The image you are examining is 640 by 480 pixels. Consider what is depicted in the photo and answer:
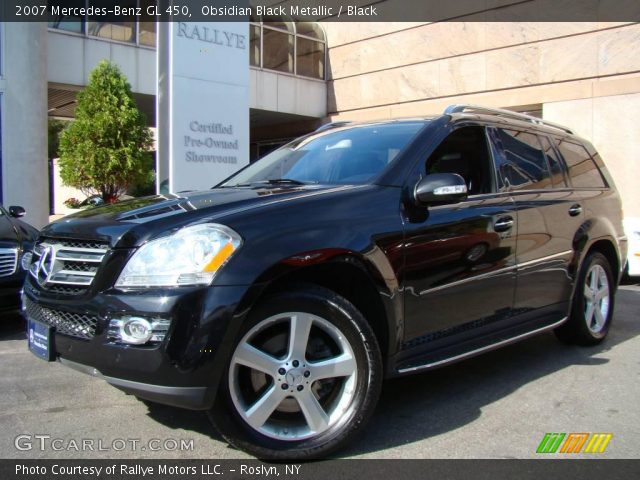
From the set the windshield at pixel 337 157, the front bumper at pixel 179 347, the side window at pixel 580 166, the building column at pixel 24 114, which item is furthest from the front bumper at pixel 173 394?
the building column at pixel 24 114

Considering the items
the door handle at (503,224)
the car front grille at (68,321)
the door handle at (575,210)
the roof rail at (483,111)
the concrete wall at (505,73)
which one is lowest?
the car front grille at (68,321)

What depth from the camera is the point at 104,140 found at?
13094mm

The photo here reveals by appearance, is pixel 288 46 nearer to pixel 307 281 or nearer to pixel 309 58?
pixel 309 58

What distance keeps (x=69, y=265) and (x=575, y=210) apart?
363cm

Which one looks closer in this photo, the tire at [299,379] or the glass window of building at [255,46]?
the tire at [299,379]

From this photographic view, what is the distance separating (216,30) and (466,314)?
23.5ft

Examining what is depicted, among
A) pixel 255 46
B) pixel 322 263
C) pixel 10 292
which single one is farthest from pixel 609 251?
pixel 255 46

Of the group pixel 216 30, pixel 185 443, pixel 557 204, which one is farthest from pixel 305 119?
pixel 185 443

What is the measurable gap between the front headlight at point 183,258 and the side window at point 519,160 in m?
2.17

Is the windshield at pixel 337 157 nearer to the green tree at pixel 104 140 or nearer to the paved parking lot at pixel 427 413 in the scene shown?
the paved parking lot at pixel 427 413

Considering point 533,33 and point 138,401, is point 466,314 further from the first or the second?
point 533,33

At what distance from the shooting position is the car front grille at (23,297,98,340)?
2.72 m

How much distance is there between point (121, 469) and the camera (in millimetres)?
2840

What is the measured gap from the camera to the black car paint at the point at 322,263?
257cm
